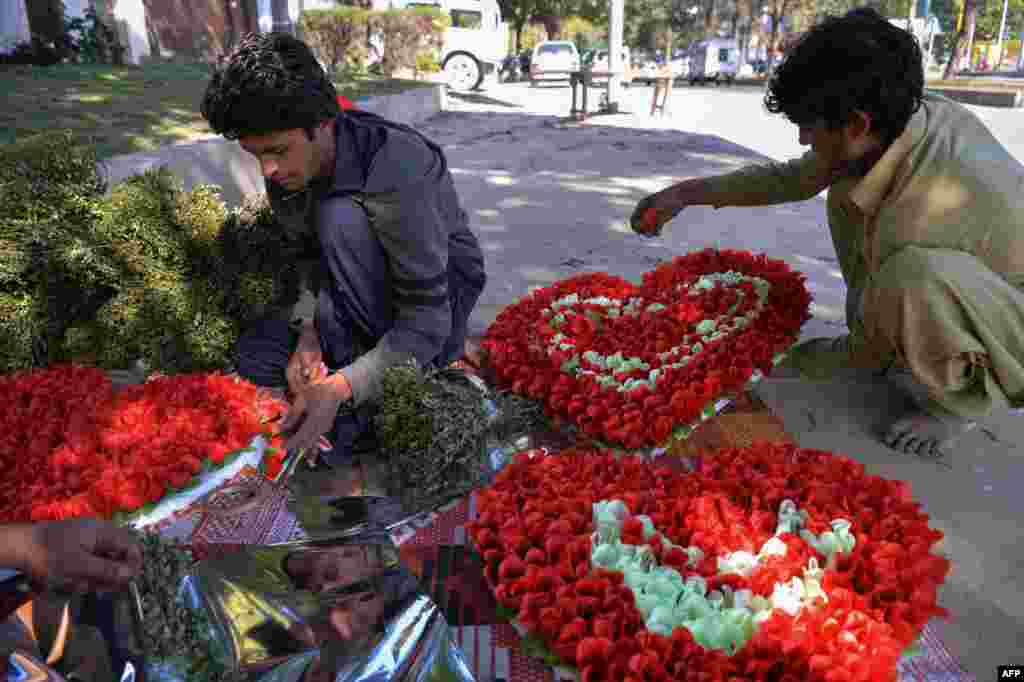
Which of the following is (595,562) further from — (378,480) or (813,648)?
(378,480)

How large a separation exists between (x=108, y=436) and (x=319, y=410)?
21.0 inches

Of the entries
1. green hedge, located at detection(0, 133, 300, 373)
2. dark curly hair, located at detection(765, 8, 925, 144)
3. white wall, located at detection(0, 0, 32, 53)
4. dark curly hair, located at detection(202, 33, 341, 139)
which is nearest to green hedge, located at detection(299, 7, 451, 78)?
white wall, located at detection(0, 0, 32, 53)

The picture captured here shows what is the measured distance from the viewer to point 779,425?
2600 mm

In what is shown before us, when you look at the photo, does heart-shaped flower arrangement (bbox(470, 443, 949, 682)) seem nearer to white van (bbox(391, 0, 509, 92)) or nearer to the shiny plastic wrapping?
the shiny plastic wrapping

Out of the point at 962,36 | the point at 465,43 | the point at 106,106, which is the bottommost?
the point at 106,106

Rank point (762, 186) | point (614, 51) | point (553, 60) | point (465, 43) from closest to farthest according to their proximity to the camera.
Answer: point (762, 186) < point (614, 51) < point (465, 43) < point (553, 60)

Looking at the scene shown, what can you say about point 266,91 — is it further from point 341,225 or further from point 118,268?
point 118,268

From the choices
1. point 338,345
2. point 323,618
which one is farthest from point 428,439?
point 323,618

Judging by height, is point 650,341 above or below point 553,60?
below

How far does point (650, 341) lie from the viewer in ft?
8.82

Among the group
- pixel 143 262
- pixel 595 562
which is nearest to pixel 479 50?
pixel 143 262

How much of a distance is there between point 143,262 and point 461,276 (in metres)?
1.09

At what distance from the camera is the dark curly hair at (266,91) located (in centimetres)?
196

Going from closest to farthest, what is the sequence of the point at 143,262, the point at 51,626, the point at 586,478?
the point at 51,626, the point at 586,478, the point at 143,262
